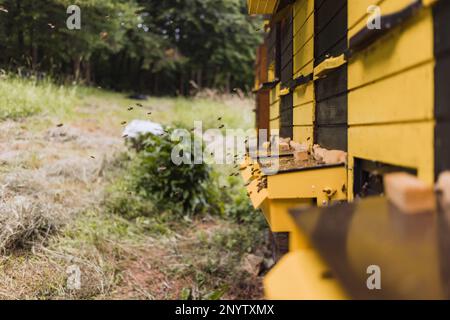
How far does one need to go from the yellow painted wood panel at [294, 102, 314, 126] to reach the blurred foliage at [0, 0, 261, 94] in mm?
6032

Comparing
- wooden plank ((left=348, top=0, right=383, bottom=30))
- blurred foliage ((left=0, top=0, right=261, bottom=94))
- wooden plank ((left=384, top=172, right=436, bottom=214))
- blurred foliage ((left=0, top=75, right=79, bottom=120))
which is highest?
blurred foliage ((left=0, top=0, right=261, bottom=94))

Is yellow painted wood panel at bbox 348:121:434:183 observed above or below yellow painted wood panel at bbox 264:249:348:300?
above

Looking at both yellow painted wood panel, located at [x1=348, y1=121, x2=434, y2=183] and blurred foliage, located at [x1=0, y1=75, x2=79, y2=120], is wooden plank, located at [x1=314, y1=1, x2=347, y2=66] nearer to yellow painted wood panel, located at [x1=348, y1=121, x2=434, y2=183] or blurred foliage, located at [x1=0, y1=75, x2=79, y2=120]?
yellow painted wood panel, located at [x1=348, y1=121, x2=434, y2=183]

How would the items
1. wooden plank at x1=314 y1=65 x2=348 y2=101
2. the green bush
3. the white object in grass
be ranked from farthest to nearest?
the white object in grass
the green bush
wooden plank at x1=314 y1=65 x2=348 y2=101

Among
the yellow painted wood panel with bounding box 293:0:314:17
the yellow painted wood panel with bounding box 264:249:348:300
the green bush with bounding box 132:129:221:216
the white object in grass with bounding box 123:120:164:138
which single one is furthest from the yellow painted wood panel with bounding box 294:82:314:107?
the white object in grass with bounding box 123:120:164:138

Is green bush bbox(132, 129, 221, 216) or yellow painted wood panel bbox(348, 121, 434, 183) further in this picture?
green bush bbox(132, 129, 221, 216)

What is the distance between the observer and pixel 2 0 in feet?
19.9

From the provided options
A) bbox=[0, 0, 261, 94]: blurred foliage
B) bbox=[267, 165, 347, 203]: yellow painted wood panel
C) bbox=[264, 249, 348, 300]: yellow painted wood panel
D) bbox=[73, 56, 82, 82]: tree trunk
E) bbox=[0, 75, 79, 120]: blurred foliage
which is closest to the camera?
bbox=[264, 249, 348, 300]: yellow painted wood panel

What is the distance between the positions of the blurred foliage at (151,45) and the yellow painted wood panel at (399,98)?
24.9ft

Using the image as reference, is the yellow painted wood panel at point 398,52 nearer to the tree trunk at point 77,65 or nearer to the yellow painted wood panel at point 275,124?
the yellow painted wood panel at point 275,124

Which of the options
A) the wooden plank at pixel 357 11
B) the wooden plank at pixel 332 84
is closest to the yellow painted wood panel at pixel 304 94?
the wooden plank at pixel 332 84

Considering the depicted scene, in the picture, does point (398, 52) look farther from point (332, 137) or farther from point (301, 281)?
point (332, 137)

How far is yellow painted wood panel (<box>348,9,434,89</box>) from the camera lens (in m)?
1.33

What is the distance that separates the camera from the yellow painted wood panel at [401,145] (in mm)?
1316
